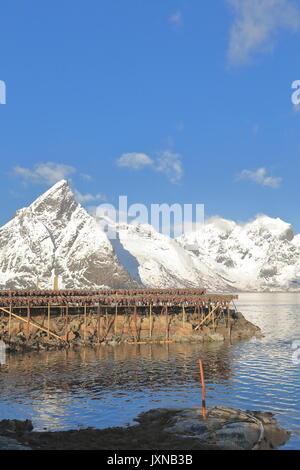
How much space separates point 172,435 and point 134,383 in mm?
14146

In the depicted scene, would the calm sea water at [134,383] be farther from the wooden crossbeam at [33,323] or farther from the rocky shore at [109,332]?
the wooden crossbeam at [33,323]

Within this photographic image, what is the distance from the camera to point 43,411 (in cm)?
2875

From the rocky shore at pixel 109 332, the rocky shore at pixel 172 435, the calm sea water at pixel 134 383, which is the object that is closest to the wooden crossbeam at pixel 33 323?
the rocky shore at pixel 109 332

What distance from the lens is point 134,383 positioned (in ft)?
120

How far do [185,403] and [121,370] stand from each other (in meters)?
13.0

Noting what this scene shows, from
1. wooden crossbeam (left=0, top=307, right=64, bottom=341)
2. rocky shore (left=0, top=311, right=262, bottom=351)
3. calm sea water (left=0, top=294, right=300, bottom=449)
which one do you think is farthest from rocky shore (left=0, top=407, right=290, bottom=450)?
wooden crossbeam (left=0, top=307, right=64, bottom=341)

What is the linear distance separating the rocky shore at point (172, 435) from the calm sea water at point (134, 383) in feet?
4.82

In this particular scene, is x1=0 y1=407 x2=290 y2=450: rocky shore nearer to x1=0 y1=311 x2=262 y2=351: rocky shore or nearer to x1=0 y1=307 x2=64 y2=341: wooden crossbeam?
x1=0 y1=311 x2=262 y2=351: rocky shore

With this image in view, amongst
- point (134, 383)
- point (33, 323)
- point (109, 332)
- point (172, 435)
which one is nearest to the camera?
point (172, 435)

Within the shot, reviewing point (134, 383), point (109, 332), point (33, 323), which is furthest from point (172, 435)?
point (33, 323)

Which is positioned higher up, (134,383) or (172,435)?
(172,435)

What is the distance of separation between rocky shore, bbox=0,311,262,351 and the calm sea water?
4.20 meters

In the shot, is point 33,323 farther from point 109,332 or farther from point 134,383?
point 134,383

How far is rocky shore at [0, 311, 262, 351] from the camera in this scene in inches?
2233
